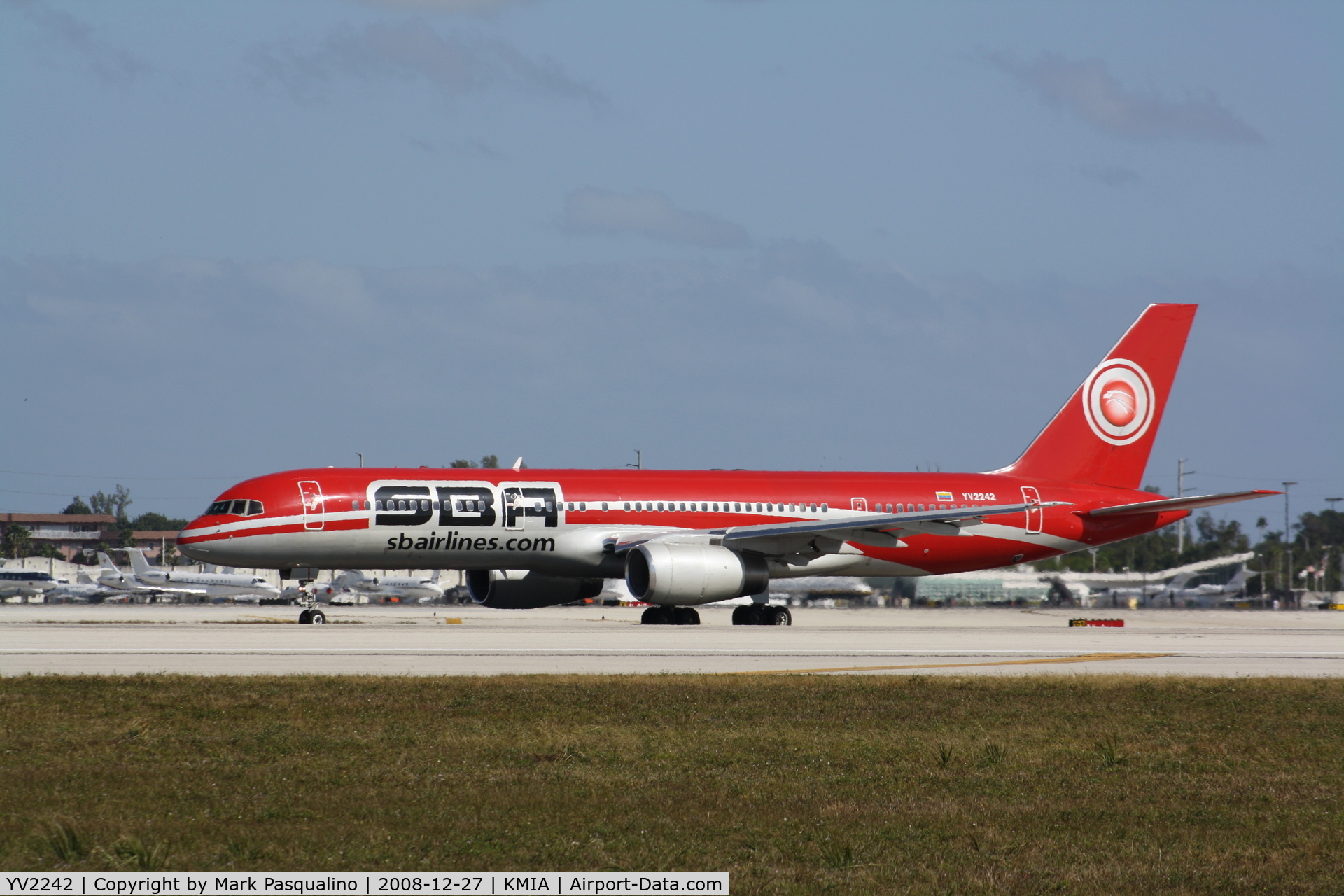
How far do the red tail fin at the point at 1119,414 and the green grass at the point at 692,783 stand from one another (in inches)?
1059

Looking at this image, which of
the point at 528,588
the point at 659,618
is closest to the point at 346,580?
the point at 528,588

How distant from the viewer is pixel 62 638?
2894cm

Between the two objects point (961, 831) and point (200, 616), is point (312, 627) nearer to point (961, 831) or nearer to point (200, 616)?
point (200, 616)

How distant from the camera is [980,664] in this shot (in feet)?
81.9

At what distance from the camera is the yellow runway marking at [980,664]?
2224cm

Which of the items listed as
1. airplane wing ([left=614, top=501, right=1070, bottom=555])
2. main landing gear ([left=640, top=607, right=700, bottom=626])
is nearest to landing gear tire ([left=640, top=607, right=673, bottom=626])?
main landing gear ([left=640, top=607, right=700, bottom=626])

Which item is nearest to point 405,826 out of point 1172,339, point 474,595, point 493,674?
point 493,674

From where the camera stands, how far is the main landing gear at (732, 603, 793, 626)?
39938 mm

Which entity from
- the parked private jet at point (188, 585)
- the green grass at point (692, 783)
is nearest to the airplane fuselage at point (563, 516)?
the green grass at point (692, 783)

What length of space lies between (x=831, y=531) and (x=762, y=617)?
3532 mm

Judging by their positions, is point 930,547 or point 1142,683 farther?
point 930,547

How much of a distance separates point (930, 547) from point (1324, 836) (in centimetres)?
3304

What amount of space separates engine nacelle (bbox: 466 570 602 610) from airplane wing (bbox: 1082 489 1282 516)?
52.2 feet

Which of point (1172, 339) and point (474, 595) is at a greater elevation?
point (1172, 339)
